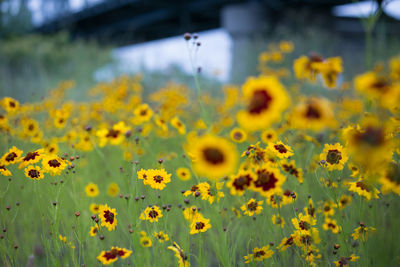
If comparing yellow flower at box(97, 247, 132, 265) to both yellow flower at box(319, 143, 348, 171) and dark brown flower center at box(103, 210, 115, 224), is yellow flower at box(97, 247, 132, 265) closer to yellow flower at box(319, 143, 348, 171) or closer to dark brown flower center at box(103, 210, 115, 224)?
dark brown flower center at box(103, 210, 115, 224)

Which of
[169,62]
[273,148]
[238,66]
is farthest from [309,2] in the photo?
[273,148]

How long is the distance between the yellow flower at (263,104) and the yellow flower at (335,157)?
494 mm

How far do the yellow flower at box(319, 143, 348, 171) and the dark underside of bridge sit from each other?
943 centimetres

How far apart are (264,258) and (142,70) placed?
7.14 metres

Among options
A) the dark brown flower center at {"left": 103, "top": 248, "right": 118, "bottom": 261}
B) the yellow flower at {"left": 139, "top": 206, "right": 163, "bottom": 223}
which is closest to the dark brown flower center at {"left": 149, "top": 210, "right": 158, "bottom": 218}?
the yellow flower at {"left": 139, "top": 206, "right": 163, "bottom": 223}

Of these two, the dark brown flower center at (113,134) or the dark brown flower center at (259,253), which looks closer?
the dark brown flower center at (259,253)

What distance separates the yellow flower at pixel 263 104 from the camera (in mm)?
742

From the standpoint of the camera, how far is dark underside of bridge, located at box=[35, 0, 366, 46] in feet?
33.6

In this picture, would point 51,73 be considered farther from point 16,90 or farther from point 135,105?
→ point 135,105

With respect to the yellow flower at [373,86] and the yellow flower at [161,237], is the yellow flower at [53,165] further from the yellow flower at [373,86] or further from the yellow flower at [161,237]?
the yellow flower at [373,86]

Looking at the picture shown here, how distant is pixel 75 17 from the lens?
49.0 feet

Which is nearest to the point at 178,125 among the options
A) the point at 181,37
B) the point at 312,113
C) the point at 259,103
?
the point at 259,103

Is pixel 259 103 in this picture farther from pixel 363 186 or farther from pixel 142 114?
pixel 142 114

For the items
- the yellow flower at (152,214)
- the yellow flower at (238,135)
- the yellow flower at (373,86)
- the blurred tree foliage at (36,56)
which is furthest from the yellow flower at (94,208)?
the blurred tree foliage at (36,56)
